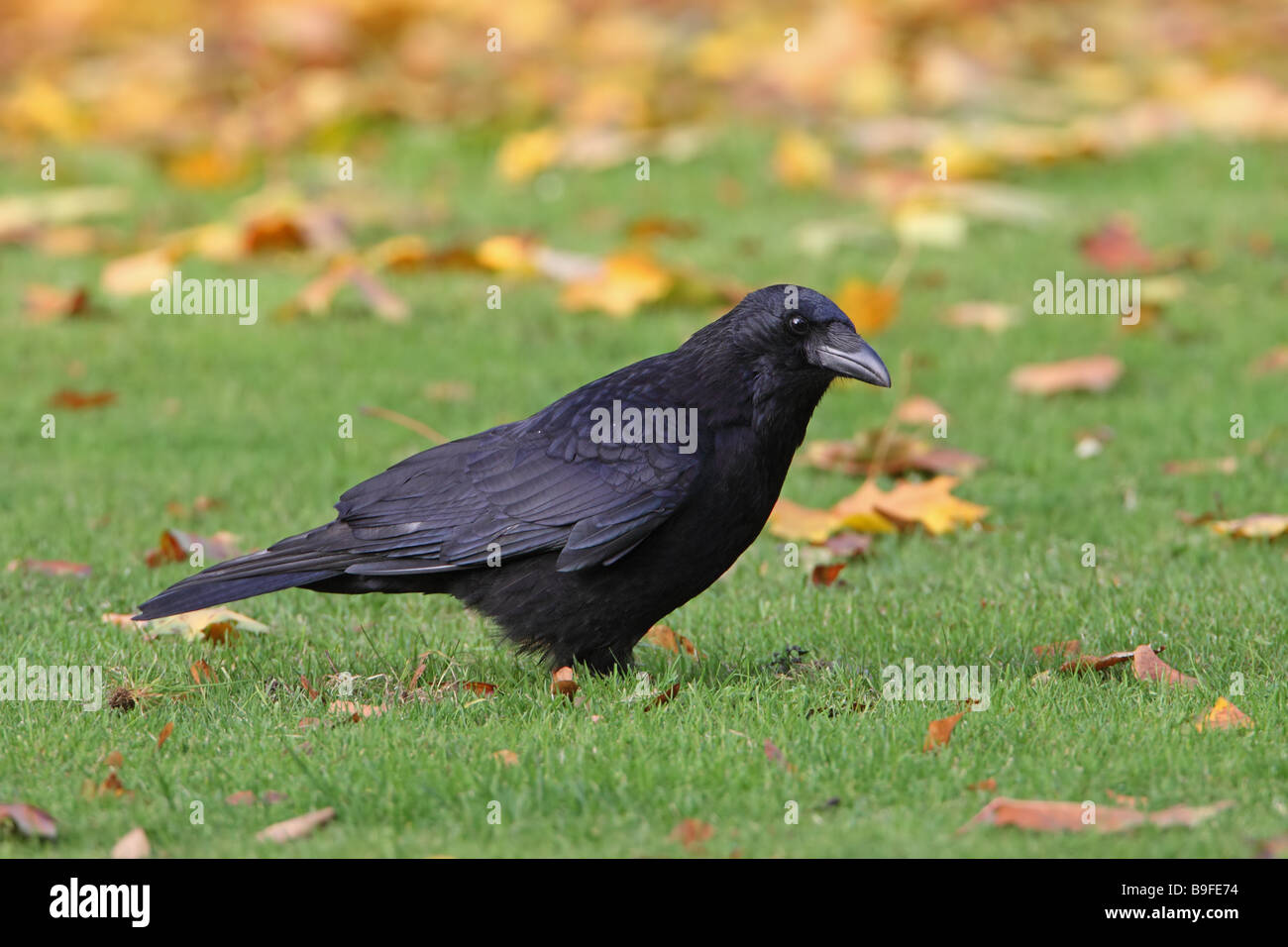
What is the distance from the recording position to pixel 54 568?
19.8 feet

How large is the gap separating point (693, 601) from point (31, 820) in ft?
8.39

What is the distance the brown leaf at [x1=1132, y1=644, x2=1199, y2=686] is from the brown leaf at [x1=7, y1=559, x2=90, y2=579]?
362 cm

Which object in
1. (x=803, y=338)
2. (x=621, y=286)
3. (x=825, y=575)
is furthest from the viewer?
(x=621, y=286)

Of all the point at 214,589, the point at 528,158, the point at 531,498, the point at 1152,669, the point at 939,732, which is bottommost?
the point at 939,732

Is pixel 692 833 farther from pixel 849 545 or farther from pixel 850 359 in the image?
pixel 849 545

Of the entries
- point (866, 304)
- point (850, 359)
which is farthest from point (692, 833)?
point (866, 304)

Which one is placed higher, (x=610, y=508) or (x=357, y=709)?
(x=610, y=508)

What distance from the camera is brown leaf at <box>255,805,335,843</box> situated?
12.7ft

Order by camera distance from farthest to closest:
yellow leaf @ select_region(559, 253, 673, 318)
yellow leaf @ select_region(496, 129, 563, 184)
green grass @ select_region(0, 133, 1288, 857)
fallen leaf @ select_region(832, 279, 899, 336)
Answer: yellow leaf @ select_region(496, 129, 563, 184), yellow leaf @ select_region(559, 253, 673, 318), fallen leaf @ select_region(832, 279, 899, 336), green grass @ select_region(0, 133, 1288, 857)

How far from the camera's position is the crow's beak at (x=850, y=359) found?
184 inches

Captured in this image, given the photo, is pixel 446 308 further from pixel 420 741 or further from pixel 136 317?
pixel 420 741

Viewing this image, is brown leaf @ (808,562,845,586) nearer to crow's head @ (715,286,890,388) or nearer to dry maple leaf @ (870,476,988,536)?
dry maple leaf @ (870,476,988,536)

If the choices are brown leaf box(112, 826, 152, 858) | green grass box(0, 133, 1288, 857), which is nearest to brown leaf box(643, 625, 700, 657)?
green grass box(0, 133, 1288, 857)

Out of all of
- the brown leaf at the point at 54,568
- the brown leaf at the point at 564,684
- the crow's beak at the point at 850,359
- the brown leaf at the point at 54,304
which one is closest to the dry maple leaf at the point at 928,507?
the crow's beak at the point at 850,359
